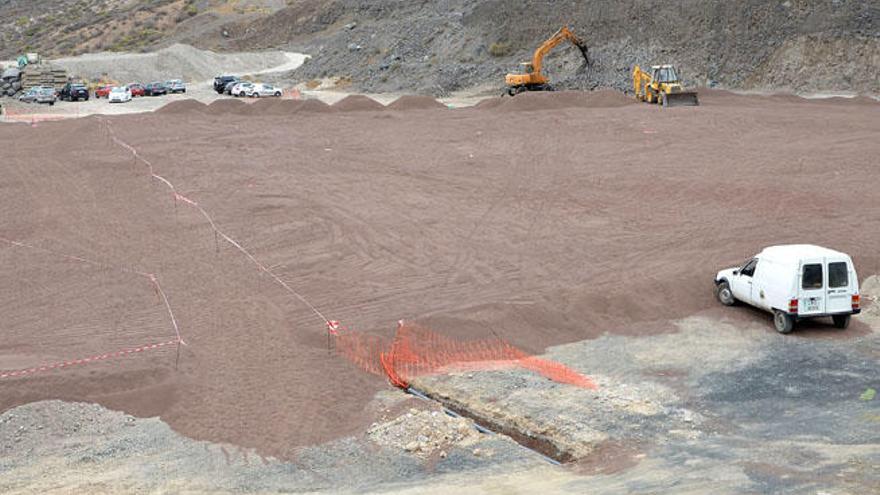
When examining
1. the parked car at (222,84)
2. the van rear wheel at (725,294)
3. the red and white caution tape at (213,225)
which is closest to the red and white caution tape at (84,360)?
the red and white caution tape at (213,225)

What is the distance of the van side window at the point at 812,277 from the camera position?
2070 centimetres

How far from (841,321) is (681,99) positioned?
98.8 feet

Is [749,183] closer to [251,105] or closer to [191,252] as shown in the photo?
[191,252]

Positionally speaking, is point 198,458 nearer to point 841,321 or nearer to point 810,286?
point 810,286

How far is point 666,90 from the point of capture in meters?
49.6

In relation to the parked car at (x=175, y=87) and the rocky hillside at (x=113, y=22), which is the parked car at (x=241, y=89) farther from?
the rocky hillside at (x=113, y=22)

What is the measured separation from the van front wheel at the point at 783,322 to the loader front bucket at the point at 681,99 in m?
29.6

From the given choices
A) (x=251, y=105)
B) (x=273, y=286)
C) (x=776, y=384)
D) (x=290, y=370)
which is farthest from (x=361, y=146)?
(x=776, y=384)

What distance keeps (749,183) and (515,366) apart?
16394 mm

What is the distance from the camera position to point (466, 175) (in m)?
35.0

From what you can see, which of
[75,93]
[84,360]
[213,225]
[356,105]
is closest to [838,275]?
[84,360]

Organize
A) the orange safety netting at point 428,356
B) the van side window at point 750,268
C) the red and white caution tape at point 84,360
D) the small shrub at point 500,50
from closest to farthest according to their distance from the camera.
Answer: the red and white caution tape at point 84,360
the orange safety netting at point 428,356
the van side window at point 750,268
the small shrub at point 500,50

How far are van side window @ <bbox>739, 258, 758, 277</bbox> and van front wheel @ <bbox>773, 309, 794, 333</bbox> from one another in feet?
4.23

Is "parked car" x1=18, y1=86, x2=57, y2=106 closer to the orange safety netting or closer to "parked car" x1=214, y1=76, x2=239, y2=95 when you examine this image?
"parked car" x1=214, y1=76, x2=239, y2=95
